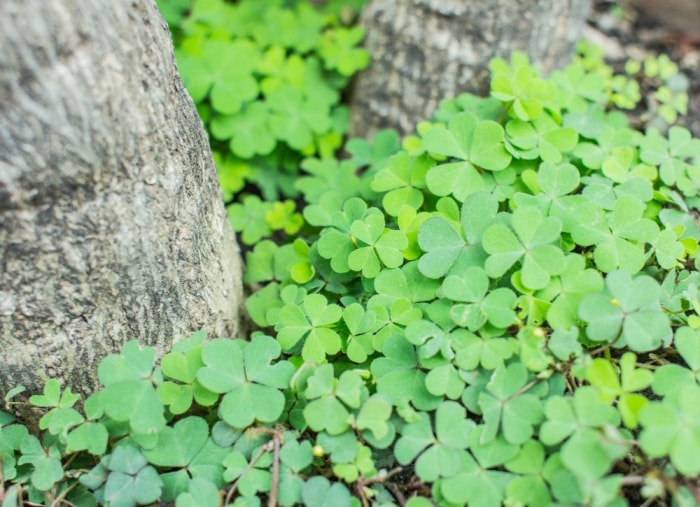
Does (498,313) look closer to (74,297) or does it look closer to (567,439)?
(567,439)

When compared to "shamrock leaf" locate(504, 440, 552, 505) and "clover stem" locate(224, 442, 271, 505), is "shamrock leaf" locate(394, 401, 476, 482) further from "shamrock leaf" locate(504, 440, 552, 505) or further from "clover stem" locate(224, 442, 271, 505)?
"clover stem" locate(224, 442, 271, 505)

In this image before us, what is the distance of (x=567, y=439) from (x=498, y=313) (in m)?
0.35

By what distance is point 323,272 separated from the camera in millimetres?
2035

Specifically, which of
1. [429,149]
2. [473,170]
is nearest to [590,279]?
[473,170]

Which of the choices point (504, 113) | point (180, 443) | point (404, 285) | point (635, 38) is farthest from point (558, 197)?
point (635, 38)

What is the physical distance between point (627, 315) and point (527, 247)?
0.31 meters

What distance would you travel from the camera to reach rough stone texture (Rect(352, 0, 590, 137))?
2559 millimetres

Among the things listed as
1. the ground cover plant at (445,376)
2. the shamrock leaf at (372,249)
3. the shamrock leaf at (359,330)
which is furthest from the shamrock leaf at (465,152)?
the shamrock leaf at (359,330)

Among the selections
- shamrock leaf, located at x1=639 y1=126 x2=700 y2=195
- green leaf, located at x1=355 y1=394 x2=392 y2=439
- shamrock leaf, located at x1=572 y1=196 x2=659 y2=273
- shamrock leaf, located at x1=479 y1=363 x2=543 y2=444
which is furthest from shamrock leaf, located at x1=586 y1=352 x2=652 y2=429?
shamrock leaf, located at x1=639 y1=126 x2=700 y2=195

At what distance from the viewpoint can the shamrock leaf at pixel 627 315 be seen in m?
1.51

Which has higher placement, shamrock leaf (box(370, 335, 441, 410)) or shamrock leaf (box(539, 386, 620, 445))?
shamrock leaf (box(539, 386, 620, 445))

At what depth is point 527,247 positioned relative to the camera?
1.70 metres

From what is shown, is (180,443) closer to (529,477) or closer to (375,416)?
(375,416)

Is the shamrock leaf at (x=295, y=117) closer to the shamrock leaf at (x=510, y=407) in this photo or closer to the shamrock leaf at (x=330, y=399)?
the shamrock leaf at (x=330, y=399)
